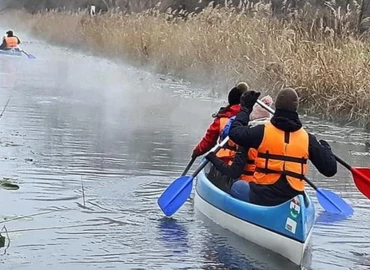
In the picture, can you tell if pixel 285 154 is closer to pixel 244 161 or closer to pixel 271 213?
pixel 271 213

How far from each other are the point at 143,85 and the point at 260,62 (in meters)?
4.70

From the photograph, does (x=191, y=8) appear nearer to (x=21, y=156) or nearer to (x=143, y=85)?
(x=143, y=85)

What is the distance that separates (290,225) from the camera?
6762 millimetres

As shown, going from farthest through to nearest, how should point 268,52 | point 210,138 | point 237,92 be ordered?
point 268,52
point 210,138
point 237,92

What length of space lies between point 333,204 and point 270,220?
5.84 feet

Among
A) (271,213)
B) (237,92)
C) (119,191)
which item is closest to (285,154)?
(271,213)

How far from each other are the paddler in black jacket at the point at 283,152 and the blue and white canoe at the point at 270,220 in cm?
16

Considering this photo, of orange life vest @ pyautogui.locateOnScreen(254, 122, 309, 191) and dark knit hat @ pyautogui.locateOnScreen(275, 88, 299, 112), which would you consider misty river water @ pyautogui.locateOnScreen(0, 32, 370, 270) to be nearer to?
orange life vest @ pyautogui.locateOnScreen(254, 122, 309, 191)

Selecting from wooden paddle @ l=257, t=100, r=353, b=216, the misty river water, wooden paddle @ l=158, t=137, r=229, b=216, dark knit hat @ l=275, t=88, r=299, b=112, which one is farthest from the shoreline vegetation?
dark knit hat @ l=275, t=88, r=299, b=112

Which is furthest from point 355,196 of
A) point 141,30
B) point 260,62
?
point 141,30

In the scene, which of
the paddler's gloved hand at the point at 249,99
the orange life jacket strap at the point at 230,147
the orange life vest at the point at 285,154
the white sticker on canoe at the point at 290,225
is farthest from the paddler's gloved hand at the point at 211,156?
the white sticker on canoe at the point at 290,225

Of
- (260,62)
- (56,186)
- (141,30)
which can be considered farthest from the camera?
(141,30)

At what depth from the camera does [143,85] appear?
2142cm

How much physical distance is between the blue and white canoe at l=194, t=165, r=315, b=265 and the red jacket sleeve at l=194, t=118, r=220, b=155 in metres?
0.62
